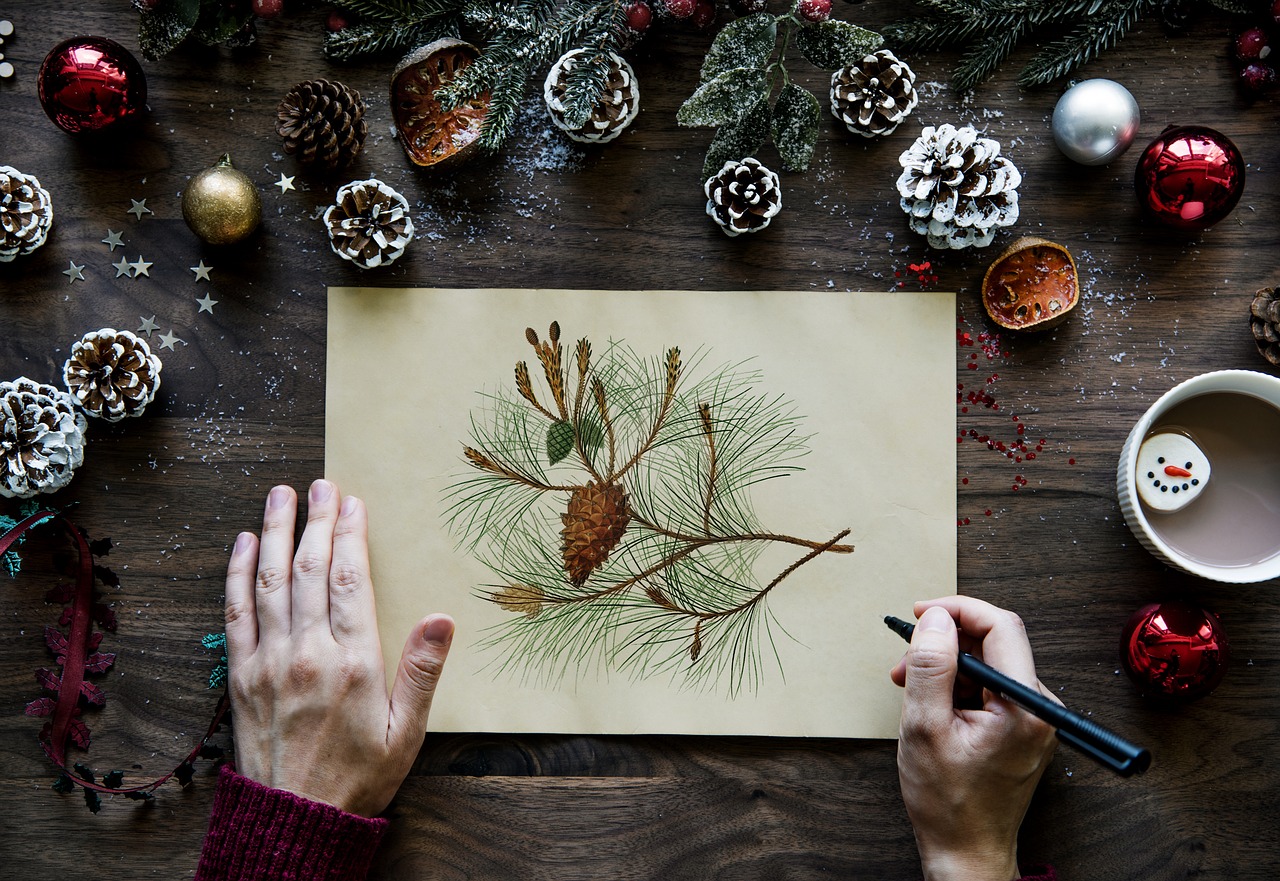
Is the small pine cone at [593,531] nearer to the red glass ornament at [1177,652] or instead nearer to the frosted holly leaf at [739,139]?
the frosted holly leaf at [739,139]

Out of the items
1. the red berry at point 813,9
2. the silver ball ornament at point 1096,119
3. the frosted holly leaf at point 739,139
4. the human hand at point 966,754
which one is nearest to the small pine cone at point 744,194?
the frosted holly leaf at point 739,139

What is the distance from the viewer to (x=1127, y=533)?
74cm

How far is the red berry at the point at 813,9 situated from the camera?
2.24 ft

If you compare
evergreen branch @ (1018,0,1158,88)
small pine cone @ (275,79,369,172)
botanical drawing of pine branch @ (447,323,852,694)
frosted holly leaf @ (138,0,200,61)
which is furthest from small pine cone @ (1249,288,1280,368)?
frosted holly leaf @ (138,0,200,61)

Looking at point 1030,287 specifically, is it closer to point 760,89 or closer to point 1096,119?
point 1096,119

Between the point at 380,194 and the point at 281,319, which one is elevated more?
the point at 380,194

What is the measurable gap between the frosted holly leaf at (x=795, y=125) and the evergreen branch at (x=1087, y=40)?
200 millimetres

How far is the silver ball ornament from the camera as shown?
2.31 ft

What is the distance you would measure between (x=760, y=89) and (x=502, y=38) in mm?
221

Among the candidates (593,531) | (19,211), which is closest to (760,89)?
(593,531)

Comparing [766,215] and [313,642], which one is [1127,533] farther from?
[313,642]

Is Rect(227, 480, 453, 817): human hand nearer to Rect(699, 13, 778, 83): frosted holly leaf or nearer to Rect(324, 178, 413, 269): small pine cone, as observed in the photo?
Rect(324, 178, 413, 269): small pine cone

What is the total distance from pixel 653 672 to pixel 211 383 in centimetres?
45

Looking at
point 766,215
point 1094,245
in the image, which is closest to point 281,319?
→ point 766,215
